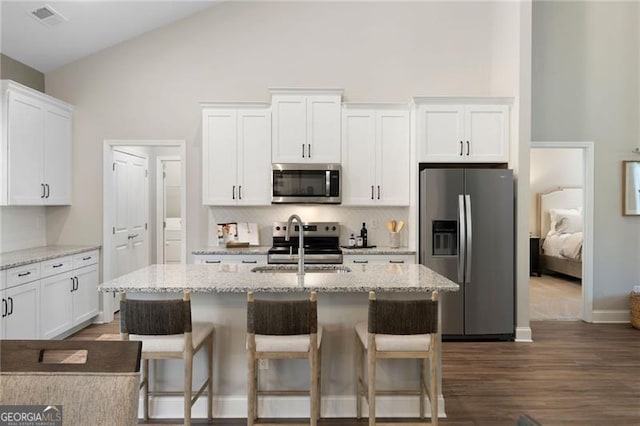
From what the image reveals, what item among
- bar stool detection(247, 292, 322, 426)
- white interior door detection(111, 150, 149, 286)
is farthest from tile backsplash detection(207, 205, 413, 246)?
bar stool detection(247, 292, 322, 426)

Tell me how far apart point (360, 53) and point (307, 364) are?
12.6ft

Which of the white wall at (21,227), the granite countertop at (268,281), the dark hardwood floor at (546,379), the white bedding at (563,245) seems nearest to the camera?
the granite countertop at (268,281)

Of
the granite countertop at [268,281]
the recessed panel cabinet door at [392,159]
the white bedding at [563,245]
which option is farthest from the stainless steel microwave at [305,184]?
the white bedding at [563,245]

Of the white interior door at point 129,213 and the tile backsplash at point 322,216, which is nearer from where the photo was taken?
the tile backsplash at point 322,216

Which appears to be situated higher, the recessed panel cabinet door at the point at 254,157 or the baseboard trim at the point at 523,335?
the recessed panel cabinet door at the point at 254,157

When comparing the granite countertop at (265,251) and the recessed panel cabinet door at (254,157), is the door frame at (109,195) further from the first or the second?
the recessed panel cabinet door at (254,157)

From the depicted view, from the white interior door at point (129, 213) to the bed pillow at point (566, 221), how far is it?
7419 millimetres

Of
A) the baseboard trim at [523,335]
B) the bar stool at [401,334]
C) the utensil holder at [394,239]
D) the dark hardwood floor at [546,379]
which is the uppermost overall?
the utensil holder at [394,239]

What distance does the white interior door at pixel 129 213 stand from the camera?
5.30 metres

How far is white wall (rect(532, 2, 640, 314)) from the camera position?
507 cm

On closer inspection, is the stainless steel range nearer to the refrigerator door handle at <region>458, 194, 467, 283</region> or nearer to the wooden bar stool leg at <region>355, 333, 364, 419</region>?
the refrigerator door handle at <region>458, 194, 467, 283</region>

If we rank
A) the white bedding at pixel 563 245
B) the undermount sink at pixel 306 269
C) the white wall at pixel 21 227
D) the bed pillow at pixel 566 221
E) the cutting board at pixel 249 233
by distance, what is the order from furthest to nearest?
the bed pillow at pixel 566 221 → the white bedding at pixel 563 245 → the cutting board at pixel 249 233 → the white wall at pixel 21 227 → the undermount sink at pixel 306 269

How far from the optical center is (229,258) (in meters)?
4.58

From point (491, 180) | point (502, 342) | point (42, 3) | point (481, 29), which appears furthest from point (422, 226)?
point (42, 3)
